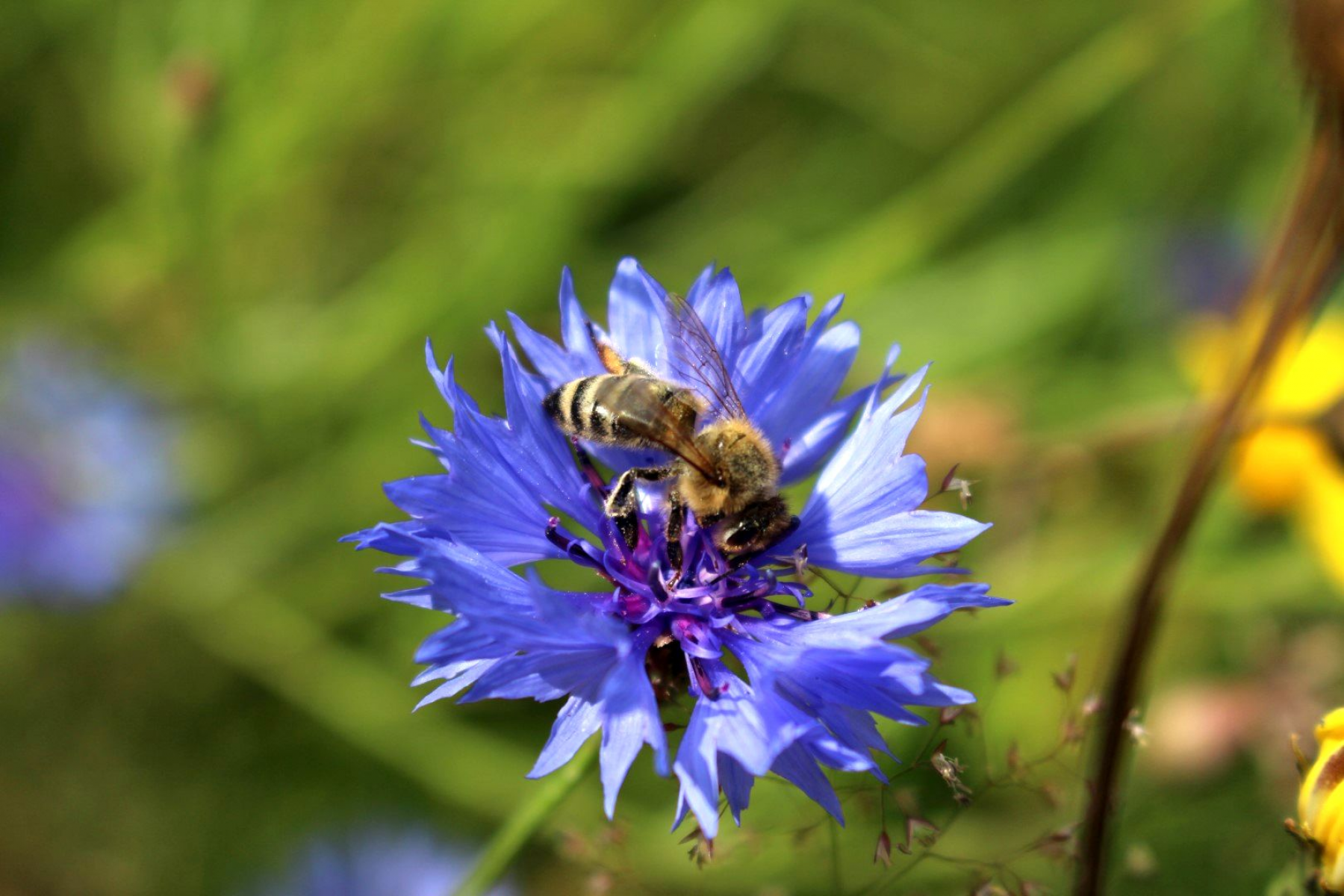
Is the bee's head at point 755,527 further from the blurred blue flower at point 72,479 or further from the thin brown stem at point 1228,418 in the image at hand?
the blurred blue flower at point 72,479

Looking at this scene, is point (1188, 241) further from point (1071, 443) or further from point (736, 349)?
point (736, 349)

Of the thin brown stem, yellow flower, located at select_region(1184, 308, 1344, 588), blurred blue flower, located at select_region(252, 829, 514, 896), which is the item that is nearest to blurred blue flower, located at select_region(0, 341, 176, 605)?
blurred blue flower, located at select_region(252, 829, 514, 896)

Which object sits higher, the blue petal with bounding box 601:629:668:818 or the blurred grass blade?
the blurred grass blade

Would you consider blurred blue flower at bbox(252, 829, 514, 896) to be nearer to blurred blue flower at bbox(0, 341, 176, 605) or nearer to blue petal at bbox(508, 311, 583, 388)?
blurred blue flower at bbox(0, 341, 176, 605)

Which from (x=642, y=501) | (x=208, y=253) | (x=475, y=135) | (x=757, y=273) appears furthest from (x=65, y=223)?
(x=642, y=501)

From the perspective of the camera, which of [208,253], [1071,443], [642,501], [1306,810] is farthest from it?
[208,253]

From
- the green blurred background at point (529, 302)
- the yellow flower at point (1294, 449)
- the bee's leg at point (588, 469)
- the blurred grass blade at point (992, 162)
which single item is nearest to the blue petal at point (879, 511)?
the bee's leg at point (588, 469)

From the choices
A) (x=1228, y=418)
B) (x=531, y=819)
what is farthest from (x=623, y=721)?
(x=1228, y=418)
